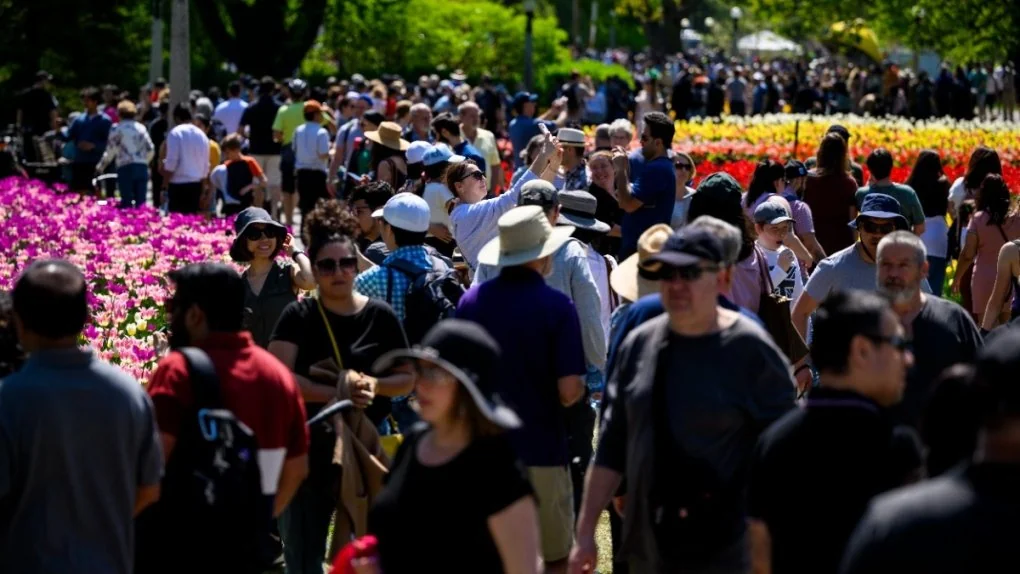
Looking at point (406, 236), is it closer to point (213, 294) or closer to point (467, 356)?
point (213, 294)

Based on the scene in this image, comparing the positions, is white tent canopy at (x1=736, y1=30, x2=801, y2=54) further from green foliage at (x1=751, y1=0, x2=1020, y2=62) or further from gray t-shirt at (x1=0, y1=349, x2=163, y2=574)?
gray t-shirt at (x1=0, y1=349, x2=163, y2=574)

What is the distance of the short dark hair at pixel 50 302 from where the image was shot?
5301 millimetres

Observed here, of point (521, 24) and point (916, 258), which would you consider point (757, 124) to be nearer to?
point (521, 24)

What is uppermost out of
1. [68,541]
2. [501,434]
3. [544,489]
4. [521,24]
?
[501,434]

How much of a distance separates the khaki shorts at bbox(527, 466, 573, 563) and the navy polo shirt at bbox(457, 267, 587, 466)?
0.04m

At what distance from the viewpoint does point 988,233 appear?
1153 cm

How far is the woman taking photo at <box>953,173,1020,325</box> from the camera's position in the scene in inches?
449

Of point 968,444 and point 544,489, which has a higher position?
point 968,444

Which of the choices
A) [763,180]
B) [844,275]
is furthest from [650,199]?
[844,275]

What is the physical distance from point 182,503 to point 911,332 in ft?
8.60

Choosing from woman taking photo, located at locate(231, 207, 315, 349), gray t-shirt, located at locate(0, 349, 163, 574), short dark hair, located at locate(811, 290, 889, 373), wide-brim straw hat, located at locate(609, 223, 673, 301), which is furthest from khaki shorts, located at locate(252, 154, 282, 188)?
short dark hair, located at locate(811, 290, 889, 373)

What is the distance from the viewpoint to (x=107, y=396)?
17.2 feet

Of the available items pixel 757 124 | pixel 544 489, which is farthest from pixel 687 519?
pixel 757 124

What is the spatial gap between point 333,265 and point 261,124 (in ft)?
50.6
